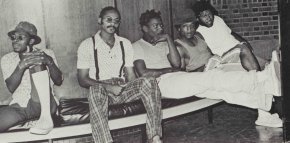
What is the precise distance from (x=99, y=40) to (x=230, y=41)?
1711 mm

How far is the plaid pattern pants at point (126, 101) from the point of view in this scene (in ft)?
11.3

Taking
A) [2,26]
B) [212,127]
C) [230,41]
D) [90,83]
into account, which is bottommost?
[212,127]

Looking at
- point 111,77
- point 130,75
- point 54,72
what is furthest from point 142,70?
point 54,72

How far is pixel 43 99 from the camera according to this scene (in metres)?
3.54

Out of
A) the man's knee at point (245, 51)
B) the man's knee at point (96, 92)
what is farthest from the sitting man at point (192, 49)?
the man's knee at point (96, 92)

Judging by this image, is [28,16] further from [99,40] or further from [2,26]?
[99,40]

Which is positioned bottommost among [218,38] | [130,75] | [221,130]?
[221,130]

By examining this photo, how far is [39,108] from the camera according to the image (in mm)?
3598

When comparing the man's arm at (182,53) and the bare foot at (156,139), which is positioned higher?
the man's arm at (182,53)

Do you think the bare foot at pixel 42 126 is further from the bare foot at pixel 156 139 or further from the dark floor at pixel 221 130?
the dark floor at pixel 221 130

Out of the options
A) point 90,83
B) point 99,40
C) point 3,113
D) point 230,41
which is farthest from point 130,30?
point 3,113

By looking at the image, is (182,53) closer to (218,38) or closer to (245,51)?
(218,38)

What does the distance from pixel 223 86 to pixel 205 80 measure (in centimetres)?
19

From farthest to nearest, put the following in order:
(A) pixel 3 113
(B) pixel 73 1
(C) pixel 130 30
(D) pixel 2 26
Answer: (C) pixel 130 30 → (B) pixel 73 1 → (D) pixel 2 26 → (A) pixel 3 113
